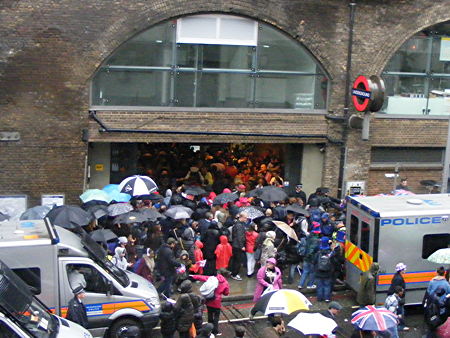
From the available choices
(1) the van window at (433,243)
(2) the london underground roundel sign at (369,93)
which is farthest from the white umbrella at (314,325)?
(2) the london underground roundel sign at (369,93)


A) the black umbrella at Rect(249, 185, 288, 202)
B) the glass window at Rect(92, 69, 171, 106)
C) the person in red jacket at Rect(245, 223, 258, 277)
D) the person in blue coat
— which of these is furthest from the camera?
the glass window at Rect(92, 69, 171, 106)

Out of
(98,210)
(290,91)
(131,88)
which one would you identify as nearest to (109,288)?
(98,210)

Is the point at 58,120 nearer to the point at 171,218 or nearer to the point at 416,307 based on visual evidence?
the point at 171,218

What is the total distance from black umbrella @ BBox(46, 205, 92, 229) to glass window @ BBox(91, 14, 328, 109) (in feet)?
17.1

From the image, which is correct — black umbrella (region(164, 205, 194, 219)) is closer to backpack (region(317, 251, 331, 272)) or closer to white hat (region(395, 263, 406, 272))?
backpack (region(317, 251, 331, 272))

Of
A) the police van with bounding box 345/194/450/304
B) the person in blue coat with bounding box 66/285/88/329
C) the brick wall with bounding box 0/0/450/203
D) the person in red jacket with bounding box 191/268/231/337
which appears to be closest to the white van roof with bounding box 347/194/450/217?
the police van with bounding box 345/194/450/304

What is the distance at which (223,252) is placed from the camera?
53.1 feet

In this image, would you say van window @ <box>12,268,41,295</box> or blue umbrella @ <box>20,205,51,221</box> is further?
blue umbrella @ <box>20,205,51,221</box>

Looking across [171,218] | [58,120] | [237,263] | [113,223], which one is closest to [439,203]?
[237,263]

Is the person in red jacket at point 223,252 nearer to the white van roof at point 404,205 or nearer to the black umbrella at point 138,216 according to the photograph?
the black umbrella at point 138,216

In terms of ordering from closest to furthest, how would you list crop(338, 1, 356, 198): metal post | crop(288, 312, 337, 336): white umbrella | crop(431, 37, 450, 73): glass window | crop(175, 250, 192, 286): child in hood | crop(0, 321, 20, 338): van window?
crop(0, 321, 20, 338): van window < crop(288, 312, 337, 336): white umbrella < crop(175, 250, 192, 286): child in hood < crop(338, 1, 356, 198): metal post < crop(431, 37, 450, 73): glass window

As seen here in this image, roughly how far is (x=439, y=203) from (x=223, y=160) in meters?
8.98

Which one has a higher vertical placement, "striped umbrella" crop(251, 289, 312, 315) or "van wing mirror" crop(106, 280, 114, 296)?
"striped umbrella" crop(251, 289, 312, 315)

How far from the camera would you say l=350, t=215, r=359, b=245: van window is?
15.6 m
